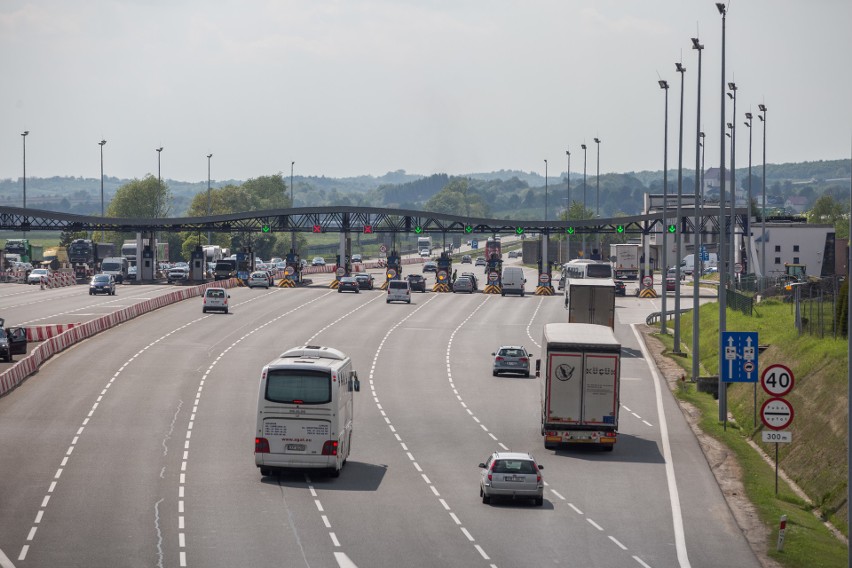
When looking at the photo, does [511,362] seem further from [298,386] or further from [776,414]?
[776,414]

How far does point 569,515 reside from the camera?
30.8 m

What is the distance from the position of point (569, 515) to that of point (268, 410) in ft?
25.9

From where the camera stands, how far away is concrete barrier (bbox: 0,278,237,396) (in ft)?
172

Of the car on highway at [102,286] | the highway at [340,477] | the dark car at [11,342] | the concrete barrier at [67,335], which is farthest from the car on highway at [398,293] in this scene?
the dark car at [11,342]

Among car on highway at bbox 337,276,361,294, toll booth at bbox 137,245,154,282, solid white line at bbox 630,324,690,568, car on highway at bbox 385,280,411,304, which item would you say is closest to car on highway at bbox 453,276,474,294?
car on highway at bbox 337,276,361,294

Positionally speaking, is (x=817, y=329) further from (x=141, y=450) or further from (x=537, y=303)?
(x=537, y=303)

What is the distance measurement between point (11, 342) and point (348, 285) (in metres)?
54.2

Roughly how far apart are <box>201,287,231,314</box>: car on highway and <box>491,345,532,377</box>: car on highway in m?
31.1

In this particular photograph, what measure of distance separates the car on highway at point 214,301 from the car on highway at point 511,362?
3107 centimetres

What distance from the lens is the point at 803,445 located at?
1550 inches

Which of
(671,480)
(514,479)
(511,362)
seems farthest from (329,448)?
(511,362)

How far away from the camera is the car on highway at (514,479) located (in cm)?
3170

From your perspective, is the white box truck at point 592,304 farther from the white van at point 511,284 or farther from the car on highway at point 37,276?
the car on highway at point 37,276

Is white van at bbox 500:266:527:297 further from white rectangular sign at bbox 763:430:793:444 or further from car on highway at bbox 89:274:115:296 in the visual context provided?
white rectangular sign at bbox 763:430:793:444
